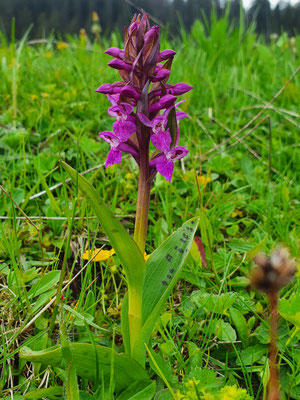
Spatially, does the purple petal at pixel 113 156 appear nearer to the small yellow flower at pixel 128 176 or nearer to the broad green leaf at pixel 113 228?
the broad green leaf at pixel 113 228

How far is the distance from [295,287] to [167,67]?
32.9 inches

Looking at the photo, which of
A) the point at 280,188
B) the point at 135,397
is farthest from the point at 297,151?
the point at 135,397

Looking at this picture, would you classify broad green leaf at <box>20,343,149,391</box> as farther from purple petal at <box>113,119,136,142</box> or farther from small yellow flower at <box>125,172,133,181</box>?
small yellow flower at <box>125,172,133,181</box>

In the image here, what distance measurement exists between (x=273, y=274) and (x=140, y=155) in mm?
686

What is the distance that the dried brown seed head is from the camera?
39 cm

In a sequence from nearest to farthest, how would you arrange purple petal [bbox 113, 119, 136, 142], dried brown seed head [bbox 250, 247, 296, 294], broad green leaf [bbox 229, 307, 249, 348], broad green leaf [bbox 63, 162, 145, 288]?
dried brown seed head [bbox 250, 247, 296, 294] → broad green leaf [bbox 63, 162, 145, 288] → purple petal [bbox 113, 119, 136, 142] → broad green leaf [bbox 229, 307, 249, 348]

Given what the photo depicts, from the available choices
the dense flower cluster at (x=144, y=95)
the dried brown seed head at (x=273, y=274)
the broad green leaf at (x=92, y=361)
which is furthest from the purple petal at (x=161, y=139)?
the dried brown seed head at (x=273, y=274)

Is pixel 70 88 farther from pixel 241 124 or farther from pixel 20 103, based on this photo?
pixel 241 124

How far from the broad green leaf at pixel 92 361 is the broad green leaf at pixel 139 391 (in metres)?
0.01

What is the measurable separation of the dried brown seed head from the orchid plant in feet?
1.68

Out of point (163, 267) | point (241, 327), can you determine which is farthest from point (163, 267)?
point (241, 327)

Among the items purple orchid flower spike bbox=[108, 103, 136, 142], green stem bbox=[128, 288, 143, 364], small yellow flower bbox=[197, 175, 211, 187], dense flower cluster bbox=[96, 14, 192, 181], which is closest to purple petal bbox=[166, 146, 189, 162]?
dense flower cluster bbox=[96, 14, 192, 181]

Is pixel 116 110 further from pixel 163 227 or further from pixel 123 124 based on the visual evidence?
pixel 163 227

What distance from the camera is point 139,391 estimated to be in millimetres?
1001
